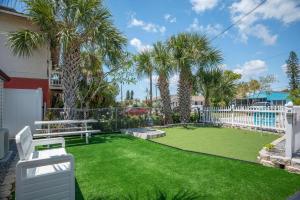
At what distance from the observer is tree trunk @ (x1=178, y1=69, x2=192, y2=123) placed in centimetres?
1514

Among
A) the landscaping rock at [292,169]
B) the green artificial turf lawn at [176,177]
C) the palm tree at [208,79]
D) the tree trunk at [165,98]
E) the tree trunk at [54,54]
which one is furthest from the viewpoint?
the palm tree at [208,79]

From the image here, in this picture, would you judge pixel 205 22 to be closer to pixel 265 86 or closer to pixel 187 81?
pixel 187 81

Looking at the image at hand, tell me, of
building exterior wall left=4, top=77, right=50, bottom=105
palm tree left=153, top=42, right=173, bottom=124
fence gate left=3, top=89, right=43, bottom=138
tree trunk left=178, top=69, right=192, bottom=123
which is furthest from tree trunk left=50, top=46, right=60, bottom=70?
tree trunk left=178, top=69, right=192, bottom=123

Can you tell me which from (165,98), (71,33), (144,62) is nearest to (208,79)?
(165,98)

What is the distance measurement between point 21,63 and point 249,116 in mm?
13478

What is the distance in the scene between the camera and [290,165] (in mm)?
5121

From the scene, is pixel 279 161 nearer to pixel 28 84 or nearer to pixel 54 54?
pixel 28 84

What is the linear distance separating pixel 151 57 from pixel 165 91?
8.27 feet

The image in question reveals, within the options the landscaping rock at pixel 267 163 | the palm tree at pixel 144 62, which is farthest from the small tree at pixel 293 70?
the landscaping rock at pixel 267 163

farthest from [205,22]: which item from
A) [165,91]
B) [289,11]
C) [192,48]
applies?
[289,11]

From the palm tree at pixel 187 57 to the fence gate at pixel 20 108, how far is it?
28.3ft

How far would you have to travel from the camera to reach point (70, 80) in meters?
10.5

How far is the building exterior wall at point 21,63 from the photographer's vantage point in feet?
41.6

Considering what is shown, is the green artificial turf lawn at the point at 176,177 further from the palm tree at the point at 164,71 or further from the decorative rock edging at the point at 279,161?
the palm tree at the point at 164,71
